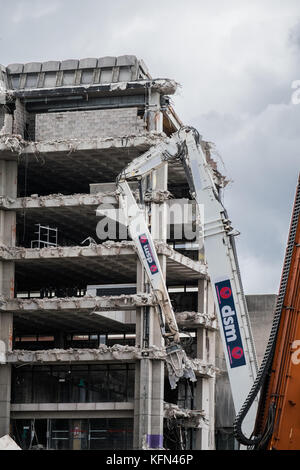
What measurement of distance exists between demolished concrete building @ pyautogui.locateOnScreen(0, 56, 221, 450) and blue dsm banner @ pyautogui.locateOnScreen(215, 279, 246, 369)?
38173mm

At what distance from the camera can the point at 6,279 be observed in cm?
7906

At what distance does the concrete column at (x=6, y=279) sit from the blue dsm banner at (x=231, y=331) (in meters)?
43.7

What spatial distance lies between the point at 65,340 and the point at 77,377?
7070mm

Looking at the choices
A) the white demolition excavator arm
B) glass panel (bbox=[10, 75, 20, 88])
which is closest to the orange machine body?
the white demolition excavator arm

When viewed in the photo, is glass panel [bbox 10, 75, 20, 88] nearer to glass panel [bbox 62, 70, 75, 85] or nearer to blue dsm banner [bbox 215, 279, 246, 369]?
glass panel [bbox 62, 70, 75, 85]

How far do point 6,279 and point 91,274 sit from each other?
8.60m

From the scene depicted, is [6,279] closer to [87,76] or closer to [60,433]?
[60,433]

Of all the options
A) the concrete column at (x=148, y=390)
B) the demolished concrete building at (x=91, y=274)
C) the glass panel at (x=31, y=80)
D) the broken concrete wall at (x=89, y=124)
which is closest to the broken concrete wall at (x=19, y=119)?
the demolished concrete building at (x=91, y=274)

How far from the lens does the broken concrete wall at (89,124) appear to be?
7881 centimetres

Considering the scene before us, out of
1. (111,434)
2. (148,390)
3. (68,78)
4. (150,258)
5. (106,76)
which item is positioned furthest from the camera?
(68,78)

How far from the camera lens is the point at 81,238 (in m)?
90.0

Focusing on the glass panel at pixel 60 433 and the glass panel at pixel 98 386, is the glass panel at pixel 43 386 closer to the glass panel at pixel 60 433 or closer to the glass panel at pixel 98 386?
the glass panel at pixel 60 433

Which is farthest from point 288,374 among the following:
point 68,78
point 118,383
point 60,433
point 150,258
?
point 68,78
